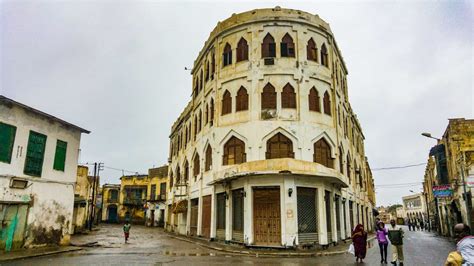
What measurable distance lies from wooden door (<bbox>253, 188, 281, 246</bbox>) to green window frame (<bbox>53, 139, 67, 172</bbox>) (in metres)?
10.0

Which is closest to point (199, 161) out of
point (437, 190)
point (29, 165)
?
point (29, 165)

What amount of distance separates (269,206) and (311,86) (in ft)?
26.5

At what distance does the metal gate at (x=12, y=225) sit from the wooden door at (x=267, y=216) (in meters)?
10.7

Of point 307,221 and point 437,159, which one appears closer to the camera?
point 307,221

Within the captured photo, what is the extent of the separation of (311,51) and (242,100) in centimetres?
544

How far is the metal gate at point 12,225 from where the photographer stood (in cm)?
1460

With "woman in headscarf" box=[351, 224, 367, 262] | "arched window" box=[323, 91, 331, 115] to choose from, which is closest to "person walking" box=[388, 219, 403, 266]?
"woman in headscarf" box=[351, 224, 367, 262]

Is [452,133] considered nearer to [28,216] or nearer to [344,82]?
[344,82]

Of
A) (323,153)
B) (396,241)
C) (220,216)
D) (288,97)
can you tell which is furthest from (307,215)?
(288,97)

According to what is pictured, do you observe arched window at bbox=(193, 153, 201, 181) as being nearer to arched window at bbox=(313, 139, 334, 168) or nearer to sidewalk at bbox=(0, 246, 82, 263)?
arched window at bbox=(313, 139, 334, 168)

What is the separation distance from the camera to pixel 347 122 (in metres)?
27.9

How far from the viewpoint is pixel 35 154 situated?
53.4ft

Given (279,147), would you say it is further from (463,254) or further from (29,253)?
(463,254)

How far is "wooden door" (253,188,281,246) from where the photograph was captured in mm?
17000
